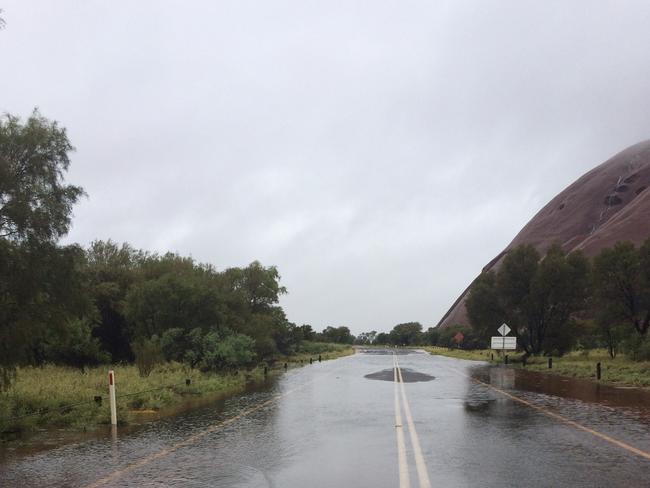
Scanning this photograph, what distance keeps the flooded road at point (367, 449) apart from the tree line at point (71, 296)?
7.81 m

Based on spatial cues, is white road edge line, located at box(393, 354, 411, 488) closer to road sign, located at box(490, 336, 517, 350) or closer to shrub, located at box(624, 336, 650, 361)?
shrub, located at box(624, 336, 650, 361)

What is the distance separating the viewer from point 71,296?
2128 cm

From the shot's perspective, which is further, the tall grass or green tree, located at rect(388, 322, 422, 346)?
green tree, located at rect(388, 322, 422, 346)

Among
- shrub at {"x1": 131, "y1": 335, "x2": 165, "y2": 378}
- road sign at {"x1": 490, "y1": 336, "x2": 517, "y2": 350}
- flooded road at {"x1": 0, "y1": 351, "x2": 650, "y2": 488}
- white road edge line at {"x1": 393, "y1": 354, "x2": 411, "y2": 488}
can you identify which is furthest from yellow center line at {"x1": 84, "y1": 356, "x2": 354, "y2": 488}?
road sign at {"x1": 490, "y1": 336, "x2": 517, "y2": 350}

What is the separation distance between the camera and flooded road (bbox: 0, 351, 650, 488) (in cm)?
752

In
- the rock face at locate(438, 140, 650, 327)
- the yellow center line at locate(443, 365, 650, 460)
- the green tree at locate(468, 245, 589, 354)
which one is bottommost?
the yellow center line at locate(443, 365, 650, 460)

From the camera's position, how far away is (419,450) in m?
9.34

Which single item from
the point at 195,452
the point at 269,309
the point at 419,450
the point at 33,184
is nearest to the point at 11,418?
the point at 195,452

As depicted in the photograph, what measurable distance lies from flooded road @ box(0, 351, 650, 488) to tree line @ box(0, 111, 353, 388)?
25.6 ft

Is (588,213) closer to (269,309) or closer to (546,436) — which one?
(269,309)

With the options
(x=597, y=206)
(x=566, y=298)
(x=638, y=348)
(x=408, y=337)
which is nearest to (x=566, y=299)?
(x=566, y=298)

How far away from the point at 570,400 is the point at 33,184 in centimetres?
1936

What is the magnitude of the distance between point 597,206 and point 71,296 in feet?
538

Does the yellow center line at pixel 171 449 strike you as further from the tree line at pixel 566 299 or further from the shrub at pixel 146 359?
the tree line at pixel 566 299
